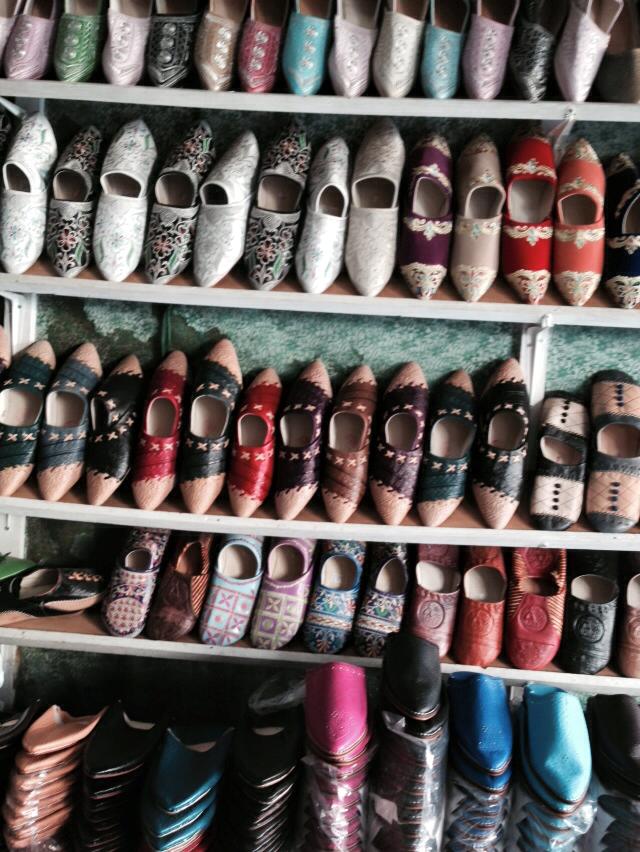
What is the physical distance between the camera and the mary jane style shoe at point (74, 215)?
154 centimetres

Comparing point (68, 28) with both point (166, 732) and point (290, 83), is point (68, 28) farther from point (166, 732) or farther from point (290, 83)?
point (166, 732)

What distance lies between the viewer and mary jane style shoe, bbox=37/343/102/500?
1.63 metres

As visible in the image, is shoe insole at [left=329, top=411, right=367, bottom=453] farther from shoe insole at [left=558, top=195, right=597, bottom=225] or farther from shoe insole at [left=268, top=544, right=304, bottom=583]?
shoe insole at [left=558, top=195, right=597, bottom=225]

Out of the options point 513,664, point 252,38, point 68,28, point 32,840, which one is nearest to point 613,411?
point 513,664

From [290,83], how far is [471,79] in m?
0.38

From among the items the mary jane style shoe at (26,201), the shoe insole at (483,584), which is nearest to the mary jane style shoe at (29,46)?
the mary jane style shoe at (26,201)

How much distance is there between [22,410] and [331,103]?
105 cm

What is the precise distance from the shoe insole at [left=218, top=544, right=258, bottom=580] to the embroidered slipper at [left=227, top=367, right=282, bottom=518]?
0.21 metres

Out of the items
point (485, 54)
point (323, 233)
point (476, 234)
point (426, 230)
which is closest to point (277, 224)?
point (323, 233)

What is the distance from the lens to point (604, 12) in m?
1.45

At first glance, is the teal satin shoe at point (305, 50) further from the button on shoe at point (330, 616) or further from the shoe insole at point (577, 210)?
the button on shoe at point (330, 616)

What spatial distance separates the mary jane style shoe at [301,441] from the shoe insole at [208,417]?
16 centimetres

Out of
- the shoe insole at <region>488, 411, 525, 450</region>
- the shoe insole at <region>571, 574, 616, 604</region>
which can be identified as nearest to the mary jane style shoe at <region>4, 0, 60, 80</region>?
the shoe insole at <region>488, 411, 525, 450</region>

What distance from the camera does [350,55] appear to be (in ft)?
4.66
